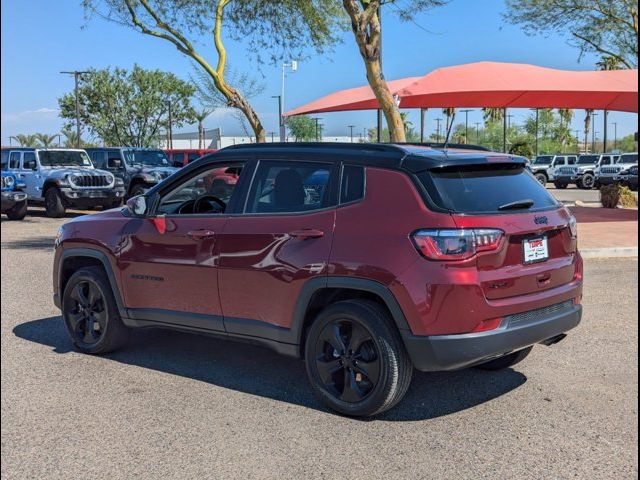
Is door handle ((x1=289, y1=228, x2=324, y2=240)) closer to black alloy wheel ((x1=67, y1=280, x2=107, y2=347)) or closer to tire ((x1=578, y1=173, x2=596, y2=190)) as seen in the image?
black alloy wheel ((x1=67, y1=280, x2=107, y2=347))

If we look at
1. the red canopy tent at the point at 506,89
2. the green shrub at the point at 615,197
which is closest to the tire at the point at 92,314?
the red canopy tent at the point at 506,89

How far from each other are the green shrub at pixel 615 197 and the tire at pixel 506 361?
17.3m

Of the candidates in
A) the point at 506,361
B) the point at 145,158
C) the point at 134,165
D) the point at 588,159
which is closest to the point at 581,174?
the point at 588,159

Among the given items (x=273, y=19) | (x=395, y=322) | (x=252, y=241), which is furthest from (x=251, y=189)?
(x=273, y=19)

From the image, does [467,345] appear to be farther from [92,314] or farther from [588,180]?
[588,180]

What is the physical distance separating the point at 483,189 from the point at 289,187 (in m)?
1.32

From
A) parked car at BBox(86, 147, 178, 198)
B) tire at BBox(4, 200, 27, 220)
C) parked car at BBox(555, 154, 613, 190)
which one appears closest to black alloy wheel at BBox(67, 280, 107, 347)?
tire at BBox(4, 200, 27, 220)

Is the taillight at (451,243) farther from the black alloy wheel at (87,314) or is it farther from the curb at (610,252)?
the curb at (610,252)

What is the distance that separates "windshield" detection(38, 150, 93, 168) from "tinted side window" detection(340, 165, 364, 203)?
17.1 metres

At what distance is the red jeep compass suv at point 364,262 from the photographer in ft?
12.8

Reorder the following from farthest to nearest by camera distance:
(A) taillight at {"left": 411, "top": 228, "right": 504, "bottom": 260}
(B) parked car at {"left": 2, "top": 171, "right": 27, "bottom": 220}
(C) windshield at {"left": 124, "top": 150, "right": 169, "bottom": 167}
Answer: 1. (C) windshield at {"left": 124, "top": 150, "right": 169, "bottom": 167}
2. (B) parked car at {"left": 2, "top": 171, "right": 27, "bottom": 220}
3. (A) taillight at {"left": 411, "top": 228, "right": 504, "bottom": 260}

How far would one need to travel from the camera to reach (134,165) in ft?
69.9

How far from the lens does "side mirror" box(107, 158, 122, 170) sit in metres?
21.3

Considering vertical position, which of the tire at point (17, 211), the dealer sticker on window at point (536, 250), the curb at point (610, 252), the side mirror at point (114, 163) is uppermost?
the side mirror at point (114, 163)
